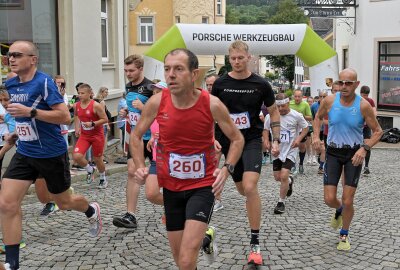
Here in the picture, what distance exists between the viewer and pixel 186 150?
3.78m

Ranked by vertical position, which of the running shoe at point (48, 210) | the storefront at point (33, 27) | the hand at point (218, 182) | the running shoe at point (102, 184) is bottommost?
the running shoe at point (102, 184)

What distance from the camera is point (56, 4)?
12.1 meters

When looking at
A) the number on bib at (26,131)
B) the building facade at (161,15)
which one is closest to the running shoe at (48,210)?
the number on bib at (26,131)

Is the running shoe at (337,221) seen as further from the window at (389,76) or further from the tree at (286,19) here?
the tree at (286,19)

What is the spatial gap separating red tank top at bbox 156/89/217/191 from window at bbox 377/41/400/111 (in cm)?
1686

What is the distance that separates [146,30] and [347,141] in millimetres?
35671

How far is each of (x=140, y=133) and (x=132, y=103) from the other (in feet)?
6.75

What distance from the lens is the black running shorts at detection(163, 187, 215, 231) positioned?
3.71 metres

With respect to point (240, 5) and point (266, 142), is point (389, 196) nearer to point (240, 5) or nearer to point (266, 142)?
point (266, 142)

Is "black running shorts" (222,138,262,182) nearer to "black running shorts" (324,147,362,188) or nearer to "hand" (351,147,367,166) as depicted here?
"black running shorts" (324,147,362,188)

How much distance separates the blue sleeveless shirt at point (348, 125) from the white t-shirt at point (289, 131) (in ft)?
6.96

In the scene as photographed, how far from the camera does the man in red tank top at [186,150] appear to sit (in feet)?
11.9

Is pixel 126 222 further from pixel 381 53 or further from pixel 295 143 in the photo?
pixel 381 53

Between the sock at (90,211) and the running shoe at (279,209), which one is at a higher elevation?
the sock at (90,211)
